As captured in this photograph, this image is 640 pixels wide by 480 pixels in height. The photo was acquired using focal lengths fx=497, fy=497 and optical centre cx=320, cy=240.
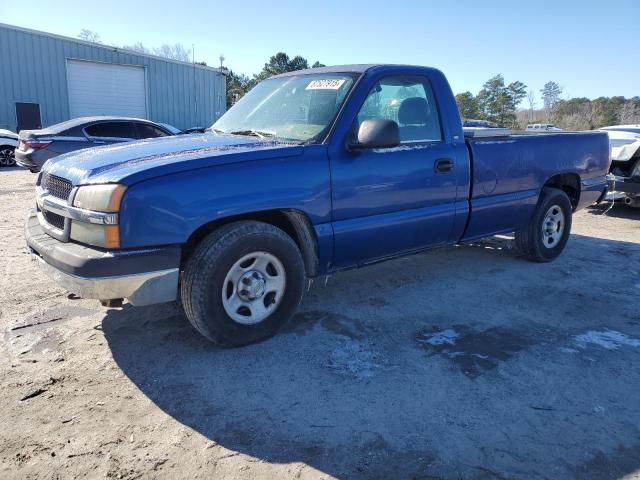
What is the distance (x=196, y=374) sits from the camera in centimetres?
311

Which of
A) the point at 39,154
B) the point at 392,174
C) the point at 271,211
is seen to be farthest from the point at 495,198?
the point at 39,154

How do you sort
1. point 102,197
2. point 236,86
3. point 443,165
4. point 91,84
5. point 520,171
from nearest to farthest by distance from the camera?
point 102,197 → point 443,165 → point 520,171 → point 91,84 → point 236,86

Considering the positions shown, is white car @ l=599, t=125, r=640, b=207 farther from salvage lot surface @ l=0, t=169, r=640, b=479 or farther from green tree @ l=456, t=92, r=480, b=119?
green tree @ l=456, t=92, r=480, b=119

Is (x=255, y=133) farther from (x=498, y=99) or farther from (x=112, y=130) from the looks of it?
(x=498, y=99)

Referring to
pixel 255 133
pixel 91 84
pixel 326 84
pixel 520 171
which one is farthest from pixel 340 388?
pixel 91 84

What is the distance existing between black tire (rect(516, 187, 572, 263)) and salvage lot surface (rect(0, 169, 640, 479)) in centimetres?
86

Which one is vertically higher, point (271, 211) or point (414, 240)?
point (271, 211)

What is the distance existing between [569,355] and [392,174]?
181cm

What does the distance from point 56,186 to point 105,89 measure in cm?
2111

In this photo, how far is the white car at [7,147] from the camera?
47.8ft

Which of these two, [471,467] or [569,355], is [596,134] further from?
[471,467]

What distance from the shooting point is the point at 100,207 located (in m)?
2.85

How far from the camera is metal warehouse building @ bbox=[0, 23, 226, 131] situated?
19344mm

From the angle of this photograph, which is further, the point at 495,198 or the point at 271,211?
the point at 495,198
